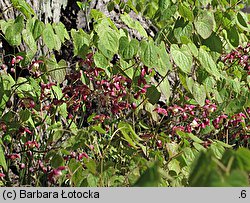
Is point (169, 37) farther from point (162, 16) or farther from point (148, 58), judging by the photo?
point (148, 58)

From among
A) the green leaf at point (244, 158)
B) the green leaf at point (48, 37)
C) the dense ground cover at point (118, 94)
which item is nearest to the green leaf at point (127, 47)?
the dense ground cover at point (118, 94)

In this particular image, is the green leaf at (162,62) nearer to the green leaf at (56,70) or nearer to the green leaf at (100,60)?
the green leaf at (100,60)

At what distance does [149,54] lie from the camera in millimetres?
1830

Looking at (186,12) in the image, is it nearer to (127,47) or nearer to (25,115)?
(127,47)

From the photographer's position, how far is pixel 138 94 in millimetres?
2178

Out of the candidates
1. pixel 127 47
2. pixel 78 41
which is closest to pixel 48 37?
pixel 78 41

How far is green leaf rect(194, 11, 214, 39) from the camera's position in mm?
2057

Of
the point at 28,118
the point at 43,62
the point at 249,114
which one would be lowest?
the point at 249,114

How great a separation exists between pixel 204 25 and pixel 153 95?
308 mm

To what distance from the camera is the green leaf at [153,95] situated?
205cm

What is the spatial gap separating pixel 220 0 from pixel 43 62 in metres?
0.90

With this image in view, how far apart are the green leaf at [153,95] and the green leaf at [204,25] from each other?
253mm
